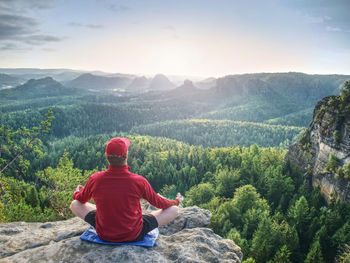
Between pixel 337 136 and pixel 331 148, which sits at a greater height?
pixel 337 136

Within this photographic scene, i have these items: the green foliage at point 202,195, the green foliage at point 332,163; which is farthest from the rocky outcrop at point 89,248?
the green foliage at point 202,195

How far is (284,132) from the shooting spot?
196 m

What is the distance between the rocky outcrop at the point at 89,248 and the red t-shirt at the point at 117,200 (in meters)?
0.65

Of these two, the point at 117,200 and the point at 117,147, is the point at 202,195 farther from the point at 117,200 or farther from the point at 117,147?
the point at 117,147

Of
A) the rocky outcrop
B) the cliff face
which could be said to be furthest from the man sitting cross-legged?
the cliff face

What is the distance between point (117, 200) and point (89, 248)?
2.40 metres

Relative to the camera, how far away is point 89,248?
9609mm

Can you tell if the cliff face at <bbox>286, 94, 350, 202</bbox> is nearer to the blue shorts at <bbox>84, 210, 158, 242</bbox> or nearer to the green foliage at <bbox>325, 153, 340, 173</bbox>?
the green foliage at <bbox>325, 153, 340, 173</bbox>

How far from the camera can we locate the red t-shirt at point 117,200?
9.22 m

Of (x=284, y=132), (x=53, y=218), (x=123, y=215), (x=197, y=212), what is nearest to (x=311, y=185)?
(x=197, y=212)

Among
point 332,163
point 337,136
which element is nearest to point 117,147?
point 337,136

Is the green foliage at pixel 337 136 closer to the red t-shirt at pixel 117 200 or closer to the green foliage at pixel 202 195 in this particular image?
the green foliage at pixel 202 195

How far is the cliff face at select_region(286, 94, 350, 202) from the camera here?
125 feet

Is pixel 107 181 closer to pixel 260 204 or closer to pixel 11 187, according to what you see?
pixel 11 187
